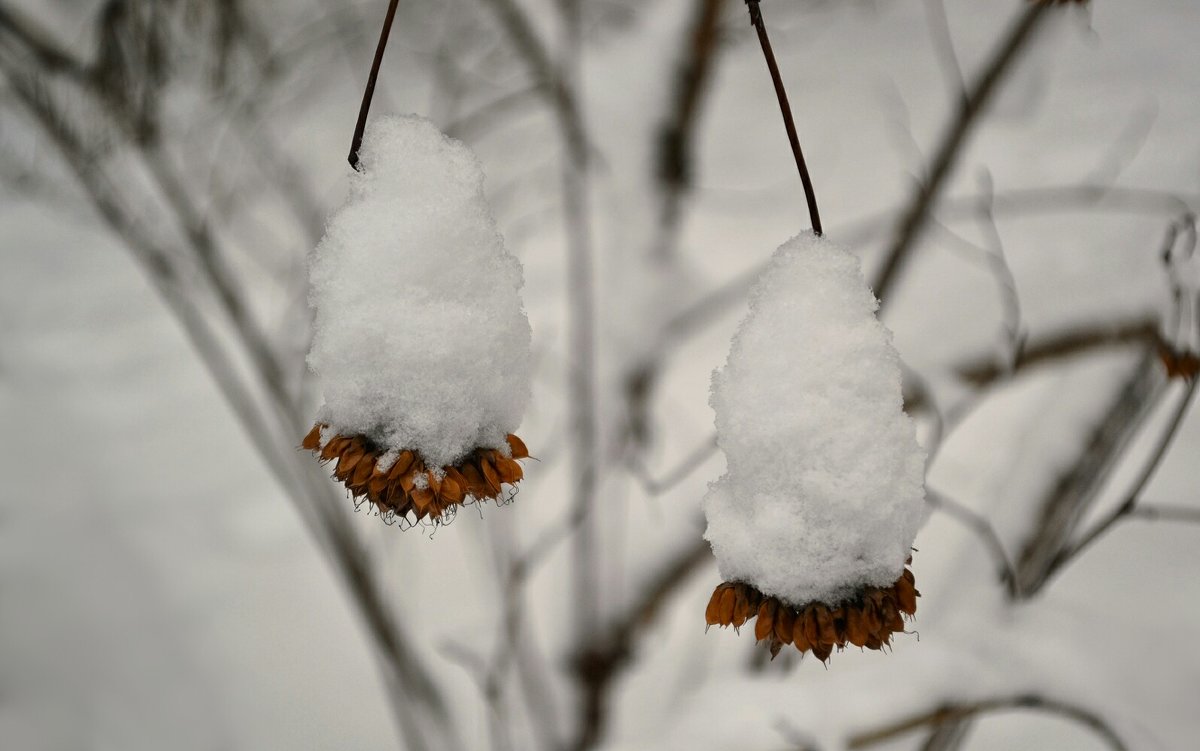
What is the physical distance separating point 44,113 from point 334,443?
0.77 m

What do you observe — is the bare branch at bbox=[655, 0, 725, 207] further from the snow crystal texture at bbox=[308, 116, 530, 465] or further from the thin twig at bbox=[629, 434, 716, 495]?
the snow crystal texture at bbox=[308, 116, 530, 465]

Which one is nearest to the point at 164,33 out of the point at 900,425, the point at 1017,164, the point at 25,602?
the point at 900,425

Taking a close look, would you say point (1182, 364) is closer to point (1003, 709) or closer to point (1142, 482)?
point (1142, 482)

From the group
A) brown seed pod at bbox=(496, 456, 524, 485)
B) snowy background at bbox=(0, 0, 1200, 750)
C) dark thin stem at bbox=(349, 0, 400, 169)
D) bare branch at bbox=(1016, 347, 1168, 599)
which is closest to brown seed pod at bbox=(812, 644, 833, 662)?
brown seed pod at bbox=(496, 456, 524, 485)

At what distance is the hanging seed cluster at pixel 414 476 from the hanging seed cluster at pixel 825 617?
0.43ft

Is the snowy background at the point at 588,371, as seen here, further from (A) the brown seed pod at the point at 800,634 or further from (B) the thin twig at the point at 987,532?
(A) the brown seed pod at the point at 800,634

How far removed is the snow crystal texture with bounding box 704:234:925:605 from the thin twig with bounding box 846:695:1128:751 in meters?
0.40

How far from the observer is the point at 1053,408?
1065 millimetres

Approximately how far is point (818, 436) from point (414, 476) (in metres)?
0.20

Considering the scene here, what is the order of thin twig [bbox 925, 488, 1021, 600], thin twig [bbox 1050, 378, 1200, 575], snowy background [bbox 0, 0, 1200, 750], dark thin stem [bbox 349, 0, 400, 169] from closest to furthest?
dark thin stem [bbox 349, 0, 400, 169]
thin twig [bbox 1050, 378, 1200, 575]
thin twig [bbox 925, 488, 1021, 600]
snowy background [bbox 0, 0, 1200, 750]

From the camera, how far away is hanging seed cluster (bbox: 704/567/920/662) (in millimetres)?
359

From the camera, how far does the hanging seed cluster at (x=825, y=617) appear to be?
0.36m

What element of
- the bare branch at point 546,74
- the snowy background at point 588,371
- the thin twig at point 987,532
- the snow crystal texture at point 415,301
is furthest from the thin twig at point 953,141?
the snow crystal texture at point 415,301

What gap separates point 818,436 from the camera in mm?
338
